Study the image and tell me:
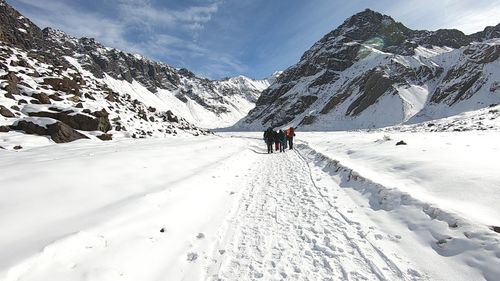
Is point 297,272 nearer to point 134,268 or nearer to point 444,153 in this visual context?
point 134,268

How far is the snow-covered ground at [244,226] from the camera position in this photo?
4.62 meters

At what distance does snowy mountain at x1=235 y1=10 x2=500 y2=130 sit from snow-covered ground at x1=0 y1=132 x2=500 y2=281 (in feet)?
214

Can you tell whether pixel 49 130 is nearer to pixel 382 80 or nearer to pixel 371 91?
pixel 371 91

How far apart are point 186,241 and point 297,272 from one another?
2415 mm

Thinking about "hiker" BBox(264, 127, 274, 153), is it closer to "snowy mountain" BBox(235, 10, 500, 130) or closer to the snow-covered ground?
the snow-covered ground

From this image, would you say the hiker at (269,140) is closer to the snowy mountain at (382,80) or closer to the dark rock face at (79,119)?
the dark rock face at (79,119)

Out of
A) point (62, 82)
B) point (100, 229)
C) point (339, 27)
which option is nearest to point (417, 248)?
point (100, 229)

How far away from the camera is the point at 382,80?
3278 inches

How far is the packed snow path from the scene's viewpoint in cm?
476

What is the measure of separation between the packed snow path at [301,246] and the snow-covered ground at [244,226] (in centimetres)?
2

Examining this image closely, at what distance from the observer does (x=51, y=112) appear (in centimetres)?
2038

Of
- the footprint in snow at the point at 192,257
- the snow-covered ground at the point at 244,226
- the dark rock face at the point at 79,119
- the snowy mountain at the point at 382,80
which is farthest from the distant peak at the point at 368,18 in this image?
the footprint in snow at the point at 192,257

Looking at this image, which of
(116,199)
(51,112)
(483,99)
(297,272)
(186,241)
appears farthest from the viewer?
(483,99)

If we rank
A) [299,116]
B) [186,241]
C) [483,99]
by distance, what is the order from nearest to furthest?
[186,241], [483,99], [299,116]
